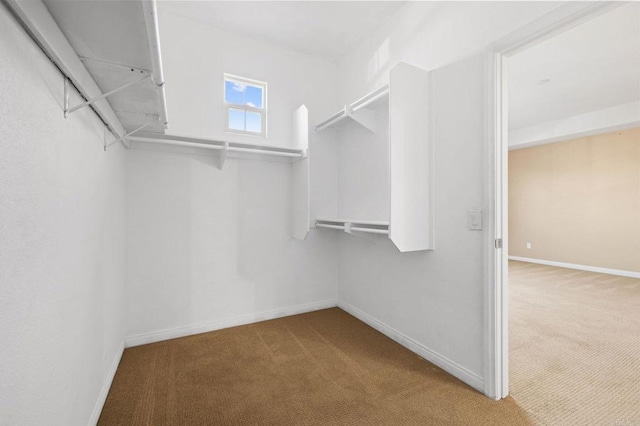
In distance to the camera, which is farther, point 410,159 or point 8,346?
point 410,159

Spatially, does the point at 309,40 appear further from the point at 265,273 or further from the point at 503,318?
the point at 503,318

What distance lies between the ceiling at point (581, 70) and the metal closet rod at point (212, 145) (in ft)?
9.30

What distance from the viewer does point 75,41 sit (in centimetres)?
112

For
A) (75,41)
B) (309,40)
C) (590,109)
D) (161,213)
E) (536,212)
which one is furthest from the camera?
(536,212)

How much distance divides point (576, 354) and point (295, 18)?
12.8 ft

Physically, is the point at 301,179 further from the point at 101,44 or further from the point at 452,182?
the point at 101,44

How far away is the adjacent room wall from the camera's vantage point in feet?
16.8

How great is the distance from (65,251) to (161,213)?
60.5 inches

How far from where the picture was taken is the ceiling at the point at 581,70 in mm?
2791

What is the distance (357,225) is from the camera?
2666 mm

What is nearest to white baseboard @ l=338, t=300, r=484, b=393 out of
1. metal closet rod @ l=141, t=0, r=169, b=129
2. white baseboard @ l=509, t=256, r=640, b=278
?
metal closet rod @ l=141, t=0, r=169, b=129

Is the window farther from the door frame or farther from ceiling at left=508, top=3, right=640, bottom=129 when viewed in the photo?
ceiling at left=508, top=3, right=640, bottom=129

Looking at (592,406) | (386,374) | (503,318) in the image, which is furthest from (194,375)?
(592,406)

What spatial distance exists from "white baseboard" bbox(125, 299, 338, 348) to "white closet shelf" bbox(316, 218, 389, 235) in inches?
40.1
